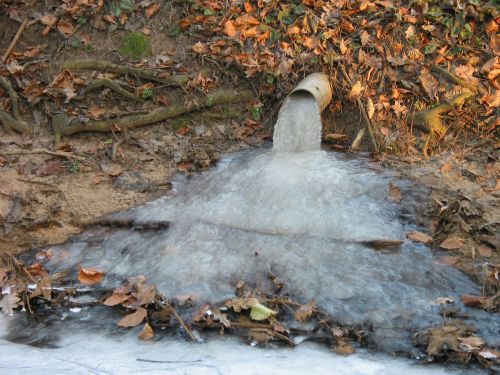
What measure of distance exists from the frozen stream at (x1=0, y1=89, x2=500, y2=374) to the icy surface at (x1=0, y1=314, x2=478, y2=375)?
1 centimetres

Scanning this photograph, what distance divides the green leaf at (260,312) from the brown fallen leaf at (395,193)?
190 centimetres

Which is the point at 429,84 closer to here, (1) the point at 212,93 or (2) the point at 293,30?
(2) the point at 293,30

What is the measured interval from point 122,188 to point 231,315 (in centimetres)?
250

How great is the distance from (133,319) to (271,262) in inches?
50.4

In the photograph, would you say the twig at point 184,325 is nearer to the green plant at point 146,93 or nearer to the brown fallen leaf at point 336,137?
the brown fallen leaf at point 336,137

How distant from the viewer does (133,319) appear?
421 cm

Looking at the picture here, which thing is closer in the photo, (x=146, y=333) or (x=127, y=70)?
(x=146, y=333)

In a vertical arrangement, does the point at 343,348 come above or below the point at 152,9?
below

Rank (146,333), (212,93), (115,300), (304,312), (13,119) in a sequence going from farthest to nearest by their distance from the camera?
(212,93) < (13,119) < (115,300) < (304,312) < (146,333)

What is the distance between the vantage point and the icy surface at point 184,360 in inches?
137

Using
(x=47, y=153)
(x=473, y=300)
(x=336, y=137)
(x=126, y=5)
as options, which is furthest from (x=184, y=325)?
(x=126, y=5)

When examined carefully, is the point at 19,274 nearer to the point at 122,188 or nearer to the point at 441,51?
the point at 122,188

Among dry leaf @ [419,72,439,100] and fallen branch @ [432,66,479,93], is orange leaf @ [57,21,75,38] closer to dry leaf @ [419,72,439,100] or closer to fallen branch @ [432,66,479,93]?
dry leaf @ [419,72,439,100]

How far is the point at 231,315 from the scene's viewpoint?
4.23m
